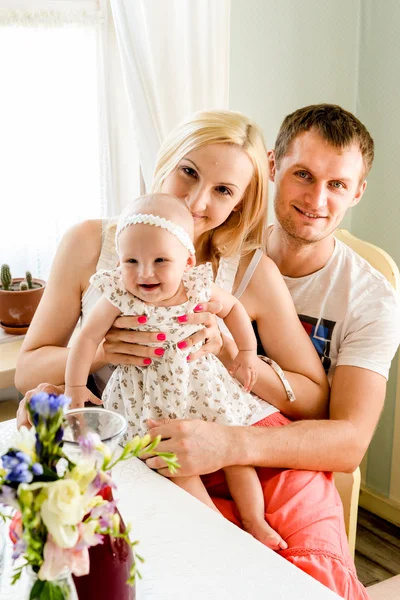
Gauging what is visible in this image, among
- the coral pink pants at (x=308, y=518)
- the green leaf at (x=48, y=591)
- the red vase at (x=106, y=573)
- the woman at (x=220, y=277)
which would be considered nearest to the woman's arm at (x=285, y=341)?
the woman at (x=220, y=277)

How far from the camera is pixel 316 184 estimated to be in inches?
71.2

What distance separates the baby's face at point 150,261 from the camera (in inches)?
49.8

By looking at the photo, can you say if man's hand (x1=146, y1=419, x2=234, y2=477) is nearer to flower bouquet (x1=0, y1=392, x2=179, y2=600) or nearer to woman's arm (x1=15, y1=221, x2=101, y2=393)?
woman's arm (x1=15, y1=221, x2=101, y2=393)

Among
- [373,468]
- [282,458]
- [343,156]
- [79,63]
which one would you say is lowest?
[373,468]

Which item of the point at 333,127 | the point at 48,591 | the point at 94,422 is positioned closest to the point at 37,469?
the point at 48,591

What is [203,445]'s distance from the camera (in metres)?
1.37

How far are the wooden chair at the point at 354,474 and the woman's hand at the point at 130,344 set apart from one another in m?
0.68

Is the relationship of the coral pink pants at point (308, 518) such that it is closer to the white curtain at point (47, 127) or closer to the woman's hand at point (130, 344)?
the woman's hand at point (130, 344)

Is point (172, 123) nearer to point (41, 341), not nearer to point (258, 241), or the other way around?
point (258, 241)

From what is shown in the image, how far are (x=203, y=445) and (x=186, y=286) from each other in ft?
1.07

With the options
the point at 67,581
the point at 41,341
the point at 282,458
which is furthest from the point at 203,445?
the point at 67,581

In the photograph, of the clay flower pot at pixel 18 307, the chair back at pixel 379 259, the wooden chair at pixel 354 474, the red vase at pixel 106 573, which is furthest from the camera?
the clay flower pot at pixel 18 307

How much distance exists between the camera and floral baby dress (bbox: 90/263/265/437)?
1.36 metres

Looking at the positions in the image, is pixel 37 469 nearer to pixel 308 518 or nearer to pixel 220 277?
pixel 308 518
